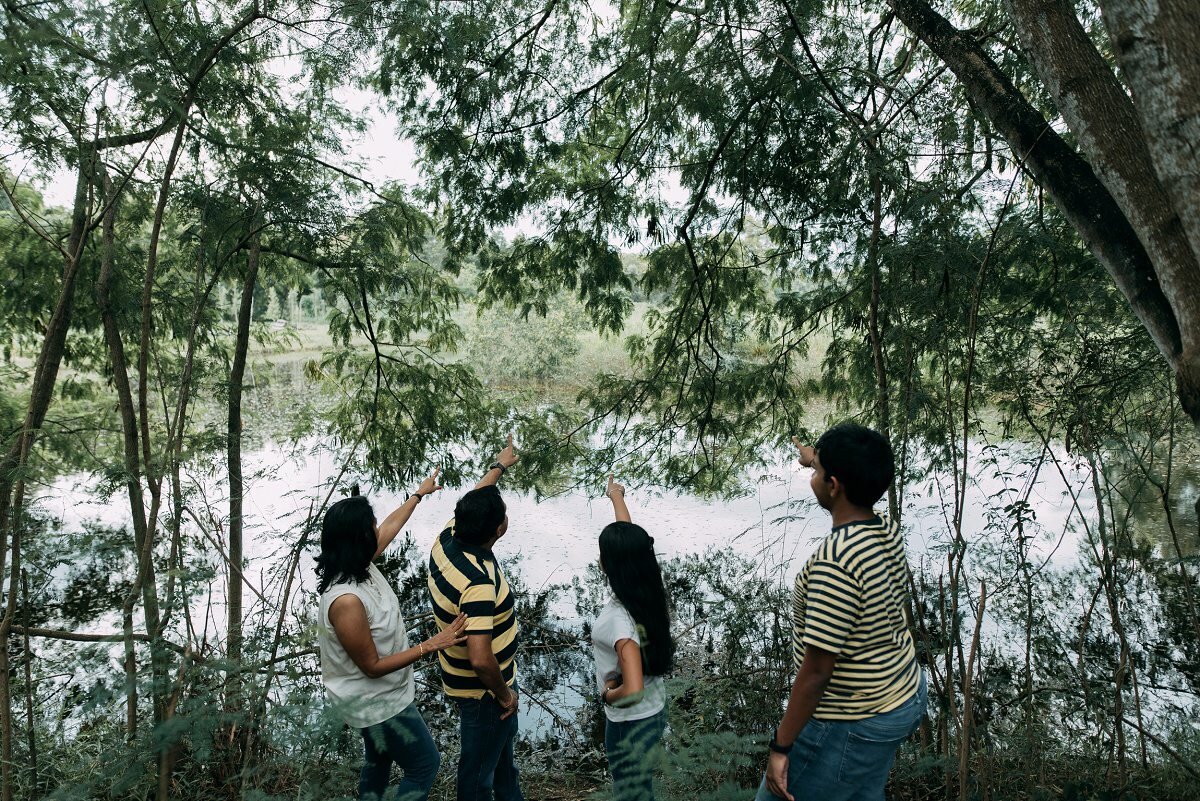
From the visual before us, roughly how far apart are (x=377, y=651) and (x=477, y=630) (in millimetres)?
287

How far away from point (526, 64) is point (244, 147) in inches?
91.1

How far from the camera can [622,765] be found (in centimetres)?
207

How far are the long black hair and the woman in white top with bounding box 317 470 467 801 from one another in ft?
1.52

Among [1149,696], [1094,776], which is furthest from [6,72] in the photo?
[1149,696]

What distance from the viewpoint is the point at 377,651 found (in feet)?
6.82

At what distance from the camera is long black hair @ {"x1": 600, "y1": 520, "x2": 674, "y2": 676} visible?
1.97 metres

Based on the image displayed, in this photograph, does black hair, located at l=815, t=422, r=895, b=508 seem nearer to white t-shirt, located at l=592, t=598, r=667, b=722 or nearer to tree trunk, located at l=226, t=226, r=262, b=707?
white t-shirt, located at l=592, t=598, r=667, b=722

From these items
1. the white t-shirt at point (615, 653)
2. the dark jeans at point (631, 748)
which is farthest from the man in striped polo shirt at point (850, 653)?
the white t-shirt at point (615, 653)

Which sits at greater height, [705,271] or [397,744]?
[705,271]

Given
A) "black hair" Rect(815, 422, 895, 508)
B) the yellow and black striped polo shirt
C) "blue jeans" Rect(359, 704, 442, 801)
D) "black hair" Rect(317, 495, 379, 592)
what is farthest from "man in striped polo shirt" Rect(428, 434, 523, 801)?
"black hair" Rect(815, 422, 895, 508)

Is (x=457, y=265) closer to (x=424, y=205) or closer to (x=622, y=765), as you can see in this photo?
(x=424, y=205)

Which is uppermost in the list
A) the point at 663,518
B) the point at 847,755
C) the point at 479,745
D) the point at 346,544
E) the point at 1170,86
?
the point at 1170,86

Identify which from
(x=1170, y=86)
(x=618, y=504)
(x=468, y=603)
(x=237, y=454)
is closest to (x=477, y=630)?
(x=468, y=603)

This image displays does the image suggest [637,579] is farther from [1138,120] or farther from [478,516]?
[1138,120]
